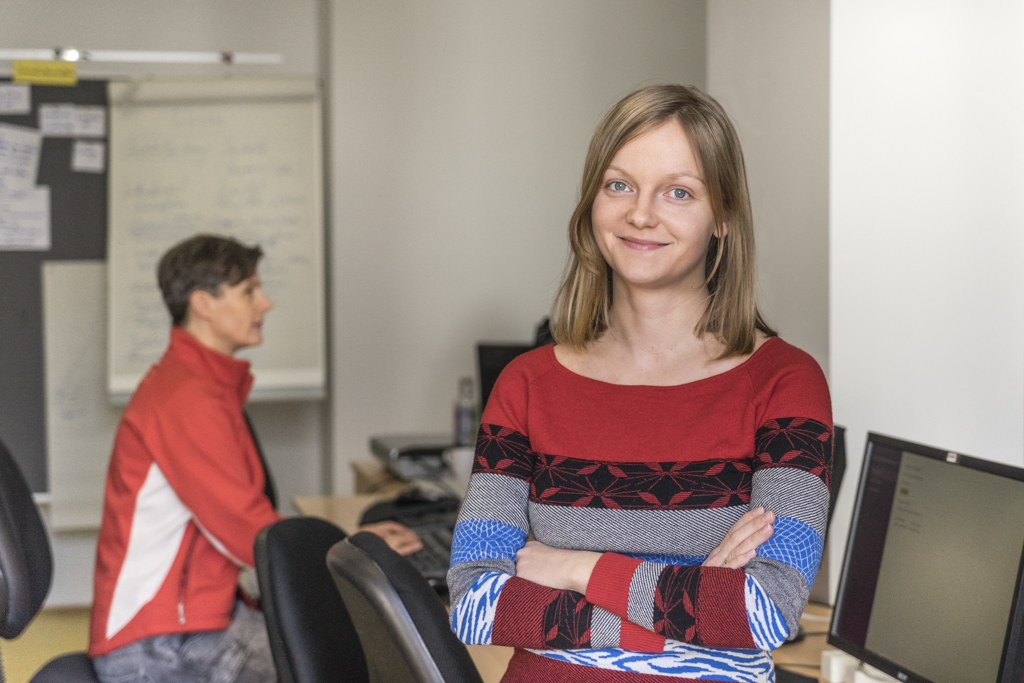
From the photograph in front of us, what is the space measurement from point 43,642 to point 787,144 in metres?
2.28

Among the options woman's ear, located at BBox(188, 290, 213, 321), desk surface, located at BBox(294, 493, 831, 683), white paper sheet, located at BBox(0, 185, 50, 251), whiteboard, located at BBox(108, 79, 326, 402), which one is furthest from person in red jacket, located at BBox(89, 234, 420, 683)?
white paper sheet, located at BBox(0, 185, 50, 251)

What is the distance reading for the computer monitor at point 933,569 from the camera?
3.66 feet

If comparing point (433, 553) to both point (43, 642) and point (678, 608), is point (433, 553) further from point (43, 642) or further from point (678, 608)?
point (43, 642)

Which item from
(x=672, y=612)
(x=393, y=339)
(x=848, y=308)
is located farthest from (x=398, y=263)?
(x=672, y=612)

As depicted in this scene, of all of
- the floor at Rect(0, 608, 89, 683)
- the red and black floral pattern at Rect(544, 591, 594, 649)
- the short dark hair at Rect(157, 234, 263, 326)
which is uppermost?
the short dark hair at Rect(157, 234, 263, 326)

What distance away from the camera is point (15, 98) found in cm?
349

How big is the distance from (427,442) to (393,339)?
2.17 ft

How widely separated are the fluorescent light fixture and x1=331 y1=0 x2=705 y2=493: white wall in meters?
0.39

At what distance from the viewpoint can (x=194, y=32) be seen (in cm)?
369

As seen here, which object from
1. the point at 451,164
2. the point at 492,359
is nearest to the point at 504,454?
the point at 492,359

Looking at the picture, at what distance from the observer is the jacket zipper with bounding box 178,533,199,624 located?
1.95 metres

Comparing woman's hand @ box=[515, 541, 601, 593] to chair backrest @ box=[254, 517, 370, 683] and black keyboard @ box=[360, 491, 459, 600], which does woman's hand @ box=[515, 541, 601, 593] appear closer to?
chair backrest @ box=[254, 517, 370, 683]

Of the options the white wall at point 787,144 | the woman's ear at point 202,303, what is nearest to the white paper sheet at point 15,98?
the woman's ear at point 202,303

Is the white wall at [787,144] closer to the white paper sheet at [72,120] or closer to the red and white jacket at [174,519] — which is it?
the red and white jacket at [174,519]
